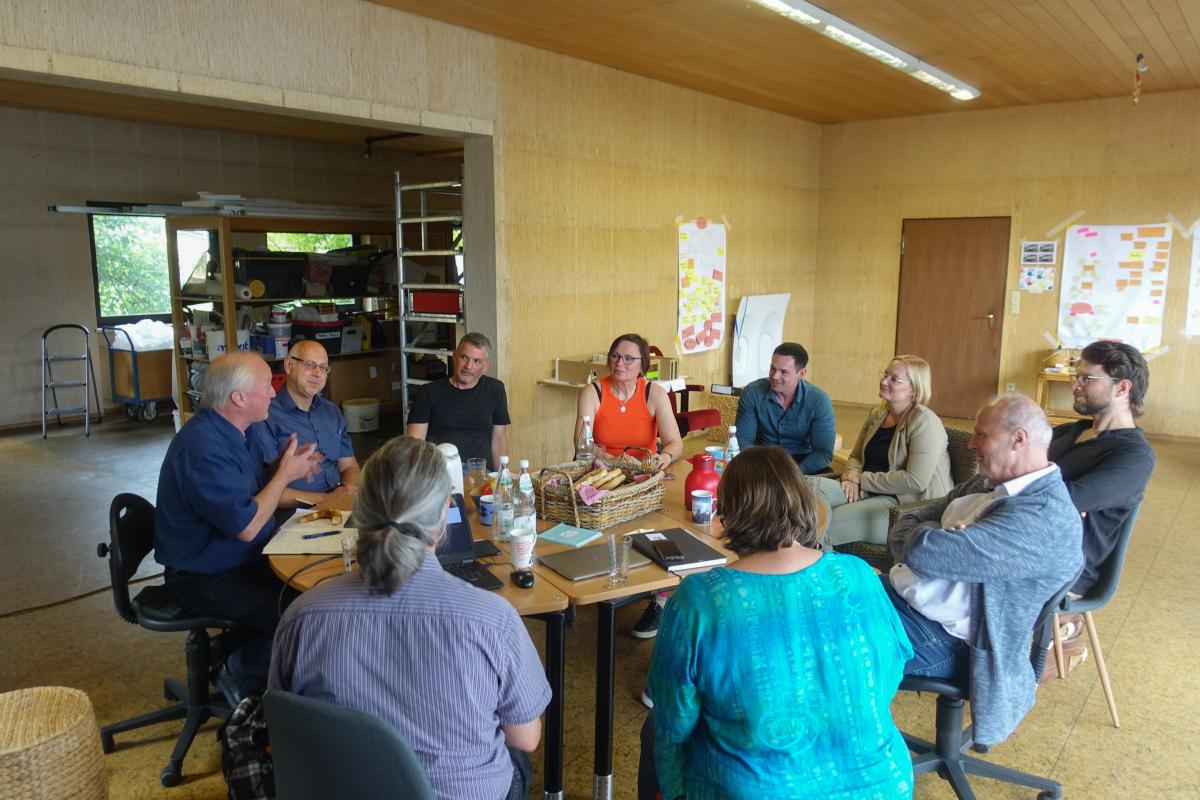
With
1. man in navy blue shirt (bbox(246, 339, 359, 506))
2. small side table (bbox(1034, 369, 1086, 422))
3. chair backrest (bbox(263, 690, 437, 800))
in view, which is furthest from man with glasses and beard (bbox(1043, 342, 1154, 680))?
small side table (bbox(1034, 369, 1086, 422))

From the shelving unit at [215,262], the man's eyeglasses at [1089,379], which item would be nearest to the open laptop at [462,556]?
the man's eyeglasses at [1089,379]

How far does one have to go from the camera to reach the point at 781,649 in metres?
1.63

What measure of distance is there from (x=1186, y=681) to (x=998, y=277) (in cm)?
596

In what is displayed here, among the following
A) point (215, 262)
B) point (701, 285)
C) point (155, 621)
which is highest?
point (215, 262)

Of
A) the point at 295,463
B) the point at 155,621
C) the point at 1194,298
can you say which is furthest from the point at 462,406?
the point at 1194,298

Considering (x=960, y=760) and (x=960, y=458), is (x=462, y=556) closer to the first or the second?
(x=960, y=760)

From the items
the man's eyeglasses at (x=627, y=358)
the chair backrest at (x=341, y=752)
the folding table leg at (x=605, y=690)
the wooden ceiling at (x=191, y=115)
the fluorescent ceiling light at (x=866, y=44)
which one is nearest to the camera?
the chair backrest at (x=341, y=752)

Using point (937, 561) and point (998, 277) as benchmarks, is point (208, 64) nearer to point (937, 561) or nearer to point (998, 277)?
point (937, 561)

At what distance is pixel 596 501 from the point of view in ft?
9.43

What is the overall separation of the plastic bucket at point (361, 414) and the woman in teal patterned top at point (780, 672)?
22.2ft

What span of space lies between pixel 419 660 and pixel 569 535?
3.99ft

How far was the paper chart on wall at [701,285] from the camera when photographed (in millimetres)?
7703

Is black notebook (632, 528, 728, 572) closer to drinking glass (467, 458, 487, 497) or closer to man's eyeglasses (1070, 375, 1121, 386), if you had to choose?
drinking glass (467, 458, 487, 497)

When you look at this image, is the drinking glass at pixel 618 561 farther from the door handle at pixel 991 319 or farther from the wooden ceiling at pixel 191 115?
the door handle at pixel 991 319
